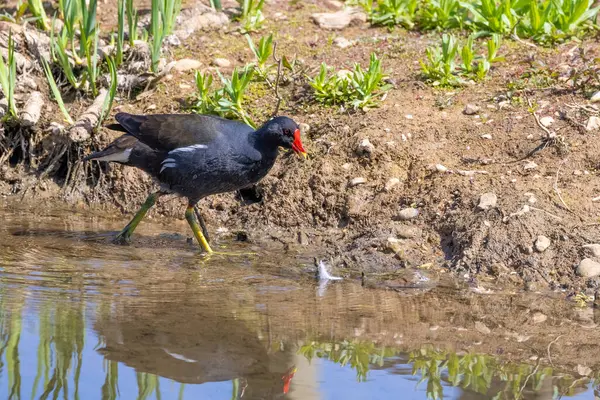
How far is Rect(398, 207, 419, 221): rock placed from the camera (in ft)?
18.8

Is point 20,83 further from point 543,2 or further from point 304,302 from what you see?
point 543,2

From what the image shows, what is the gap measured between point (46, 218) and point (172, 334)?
2745mm

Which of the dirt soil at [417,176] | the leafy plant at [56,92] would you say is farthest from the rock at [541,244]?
the leafy plant at [56,92]

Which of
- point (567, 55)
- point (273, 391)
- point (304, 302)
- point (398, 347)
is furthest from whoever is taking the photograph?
point (567, 55)

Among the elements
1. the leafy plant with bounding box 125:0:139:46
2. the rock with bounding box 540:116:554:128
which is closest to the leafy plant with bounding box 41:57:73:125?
the leafy plant with bounding box 125:0:139:46

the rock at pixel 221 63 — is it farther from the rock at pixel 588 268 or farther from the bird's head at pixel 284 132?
the rock at pixel 588 268

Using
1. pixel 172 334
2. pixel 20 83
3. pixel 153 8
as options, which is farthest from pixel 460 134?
pixel 20 83

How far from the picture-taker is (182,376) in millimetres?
3602

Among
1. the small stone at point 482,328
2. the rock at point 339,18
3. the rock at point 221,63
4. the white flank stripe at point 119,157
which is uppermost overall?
the rock at point 339,18

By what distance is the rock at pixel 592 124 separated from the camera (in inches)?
234

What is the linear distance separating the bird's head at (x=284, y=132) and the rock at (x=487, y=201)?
3.80ft

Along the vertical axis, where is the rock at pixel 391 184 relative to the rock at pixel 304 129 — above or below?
below

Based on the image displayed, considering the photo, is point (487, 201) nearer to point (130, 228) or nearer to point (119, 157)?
point (130, 228)

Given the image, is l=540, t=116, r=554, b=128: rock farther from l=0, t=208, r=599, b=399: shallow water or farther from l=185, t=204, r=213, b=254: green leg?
l=185, t=204, r=213, b=254: green leg
